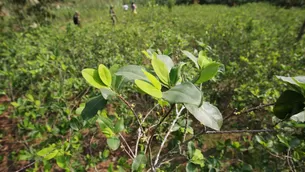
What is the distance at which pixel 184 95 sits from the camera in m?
0.41

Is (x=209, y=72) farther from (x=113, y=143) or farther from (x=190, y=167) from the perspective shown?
(x=190, y=167)

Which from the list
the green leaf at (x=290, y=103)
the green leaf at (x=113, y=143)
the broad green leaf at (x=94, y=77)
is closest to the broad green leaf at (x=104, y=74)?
the broad green leaf at (x=94, y=77)

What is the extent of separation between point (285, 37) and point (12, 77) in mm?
4433

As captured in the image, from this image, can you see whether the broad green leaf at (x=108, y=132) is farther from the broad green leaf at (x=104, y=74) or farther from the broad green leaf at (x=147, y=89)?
the broad green leaf at (x=147, y=89)

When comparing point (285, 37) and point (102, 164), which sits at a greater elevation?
point (285, 37)

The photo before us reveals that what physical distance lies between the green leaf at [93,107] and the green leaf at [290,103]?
1.56 ft

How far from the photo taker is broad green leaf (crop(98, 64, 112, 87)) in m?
0.52

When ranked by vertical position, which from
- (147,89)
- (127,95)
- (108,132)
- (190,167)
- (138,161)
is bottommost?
(127,95)

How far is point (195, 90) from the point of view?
415 millimetres

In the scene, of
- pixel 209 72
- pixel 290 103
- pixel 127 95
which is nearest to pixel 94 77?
pixel 209 72

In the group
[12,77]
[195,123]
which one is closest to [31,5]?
[12,77]

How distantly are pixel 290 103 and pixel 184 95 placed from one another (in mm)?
Answer: 322

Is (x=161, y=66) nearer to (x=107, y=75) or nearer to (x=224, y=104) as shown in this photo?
(x=107, y=75)

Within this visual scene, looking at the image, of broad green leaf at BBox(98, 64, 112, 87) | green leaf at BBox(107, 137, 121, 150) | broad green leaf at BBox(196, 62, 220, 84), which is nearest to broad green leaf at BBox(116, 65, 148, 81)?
broad green leaf at BBox(98, 64, 112, 87)
